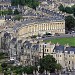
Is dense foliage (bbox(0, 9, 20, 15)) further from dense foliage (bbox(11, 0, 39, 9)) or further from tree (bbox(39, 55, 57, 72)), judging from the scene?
tree (bbox(39, 55, 57, 72))

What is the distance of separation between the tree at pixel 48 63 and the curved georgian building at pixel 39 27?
101ft

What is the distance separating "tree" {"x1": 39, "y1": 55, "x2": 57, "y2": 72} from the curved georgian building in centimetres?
3083

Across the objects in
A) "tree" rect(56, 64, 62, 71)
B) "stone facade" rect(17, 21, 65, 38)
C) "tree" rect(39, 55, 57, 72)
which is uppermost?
"tree" rect(39, 55, 57, 72)

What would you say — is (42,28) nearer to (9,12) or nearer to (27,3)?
(9,12)

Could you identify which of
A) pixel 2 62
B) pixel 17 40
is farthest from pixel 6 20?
pixel 2 62

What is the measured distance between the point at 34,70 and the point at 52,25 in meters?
45.9

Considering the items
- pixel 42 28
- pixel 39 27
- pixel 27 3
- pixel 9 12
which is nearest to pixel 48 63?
pixel 39 27

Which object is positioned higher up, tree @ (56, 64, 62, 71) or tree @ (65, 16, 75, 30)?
tree @ (56, 64, 62, 71)

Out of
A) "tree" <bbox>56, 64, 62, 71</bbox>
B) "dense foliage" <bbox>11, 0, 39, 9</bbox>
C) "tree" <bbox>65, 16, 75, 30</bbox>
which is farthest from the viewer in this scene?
"dense foliage" <bbox>11, 0, 39, 9</bbox>

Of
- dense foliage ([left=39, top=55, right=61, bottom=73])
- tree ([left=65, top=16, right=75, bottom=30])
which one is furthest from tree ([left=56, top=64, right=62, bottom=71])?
Result: tree ([left=65, top=16, right=75, bottom=30])

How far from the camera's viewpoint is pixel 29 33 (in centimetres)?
10725

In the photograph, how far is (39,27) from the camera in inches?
4405

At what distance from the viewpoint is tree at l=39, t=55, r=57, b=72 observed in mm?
69938

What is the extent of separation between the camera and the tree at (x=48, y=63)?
229 ft
